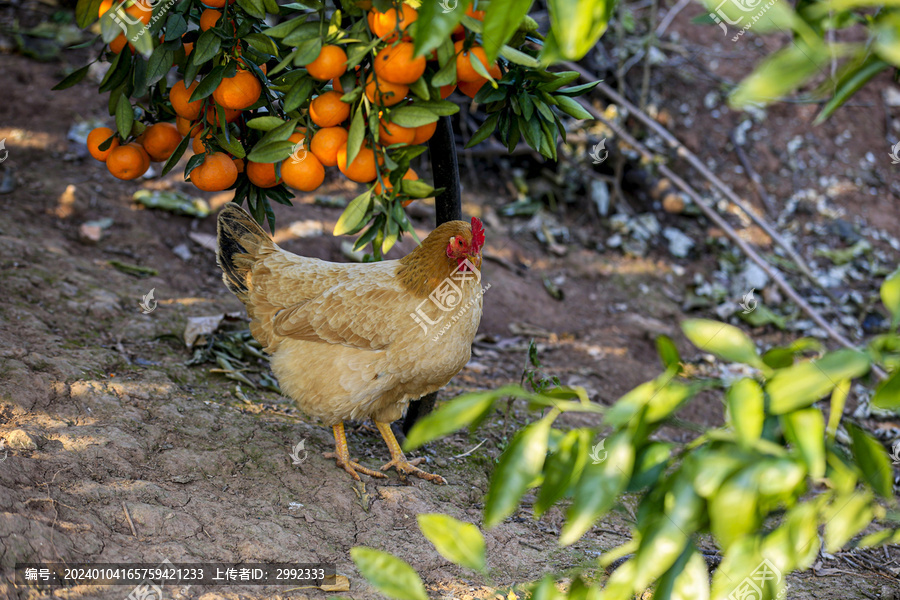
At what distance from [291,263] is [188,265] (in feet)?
5.03

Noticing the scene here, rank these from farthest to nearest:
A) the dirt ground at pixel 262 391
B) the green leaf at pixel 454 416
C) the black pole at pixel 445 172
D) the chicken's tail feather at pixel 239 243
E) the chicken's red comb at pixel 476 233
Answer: the chicken's tail feather at pixel 239 243
the chicken's red comb at pixel 476 233
the black pole at pixel 445 172
the dirt ground at pixel 262 391
the green leaf at pixel 454 416

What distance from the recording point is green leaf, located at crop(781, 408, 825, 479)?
0.70 meters

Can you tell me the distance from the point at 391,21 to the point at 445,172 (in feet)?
3.43

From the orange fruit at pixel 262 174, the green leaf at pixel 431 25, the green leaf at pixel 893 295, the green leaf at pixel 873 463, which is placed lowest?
the orange fruit at pixel 262 174

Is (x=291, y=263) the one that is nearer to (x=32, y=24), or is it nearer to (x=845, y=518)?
(x=845, y=518)

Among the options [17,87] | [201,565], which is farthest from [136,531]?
[17,87]

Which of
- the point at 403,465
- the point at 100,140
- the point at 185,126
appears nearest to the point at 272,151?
the point at 185,126

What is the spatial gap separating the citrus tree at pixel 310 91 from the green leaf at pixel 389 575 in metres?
0.83

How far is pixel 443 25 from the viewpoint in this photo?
3.12 feet

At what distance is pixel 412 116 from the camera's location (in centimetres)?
151

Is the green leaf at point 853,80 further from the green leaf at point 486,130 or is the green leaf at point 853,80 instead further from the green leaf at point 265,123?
the green leaf at point 265,123

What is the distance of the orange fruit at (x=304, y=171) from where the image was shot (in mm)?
1742

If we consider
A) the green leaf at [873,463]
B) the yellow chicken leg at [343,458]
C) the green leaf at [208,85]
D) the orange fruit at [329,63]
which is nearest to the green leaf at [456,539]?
the green leaf at [873,463]

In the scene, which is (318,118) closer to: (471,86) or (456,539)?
(471,86)
